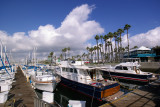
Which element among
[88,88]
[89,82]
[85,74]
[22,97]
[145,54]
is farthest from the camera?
[145,54]

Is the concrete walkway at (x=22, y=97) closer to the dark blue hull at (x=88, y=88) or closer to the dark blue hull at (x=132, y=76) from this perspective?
the dark blue hull at (x=88, y=88)

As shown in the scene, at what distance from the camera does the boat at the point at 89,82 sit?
9794mm

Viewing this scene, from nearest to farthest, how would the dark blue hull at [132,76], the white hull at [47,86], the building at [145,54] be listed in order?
the white hull at [47,86], the dark blue hull at [132,76], the building at [145,54]

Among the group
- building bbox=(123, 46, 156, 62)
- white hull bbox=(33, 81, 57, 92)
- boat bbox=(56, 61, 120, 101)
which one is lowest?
white hull bbox=(33, 81, 57, 92)

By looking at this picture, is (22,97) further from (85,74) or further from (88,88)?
(85,74)

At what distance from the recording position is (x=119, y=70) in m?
21.5

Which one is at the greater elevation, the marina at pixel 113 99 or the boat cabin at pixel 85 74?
the boat cabin at pixel 85 74

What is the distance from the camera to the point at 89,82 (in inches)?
464

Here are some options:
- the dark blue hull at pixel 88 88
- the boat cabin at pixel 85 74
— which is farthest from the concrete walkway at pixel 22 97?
the boat cabin at pixel 85 74

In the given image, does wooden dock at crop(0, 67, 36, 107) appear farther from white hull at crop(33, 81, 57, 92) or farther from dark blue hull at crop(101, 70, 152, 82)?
dark blue hull at crop(101, 70, 152, 82)

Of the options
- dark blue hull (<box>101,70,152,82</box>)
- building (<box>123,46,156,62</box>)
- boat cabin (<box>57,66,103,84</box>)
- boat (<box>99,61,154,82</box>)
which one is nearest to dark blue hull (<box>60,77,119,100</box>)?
boat cabin (<box>57,66,103,84</box>)

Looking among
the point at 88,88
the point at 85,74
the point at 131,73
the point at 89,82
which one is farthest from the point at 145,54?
the point at 88,88

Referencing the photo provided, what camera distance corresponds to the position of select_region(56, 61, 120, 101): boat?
32.1ft

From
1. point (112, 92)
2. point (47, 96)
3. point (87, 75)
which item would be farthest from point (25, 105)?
point (112, 92)
